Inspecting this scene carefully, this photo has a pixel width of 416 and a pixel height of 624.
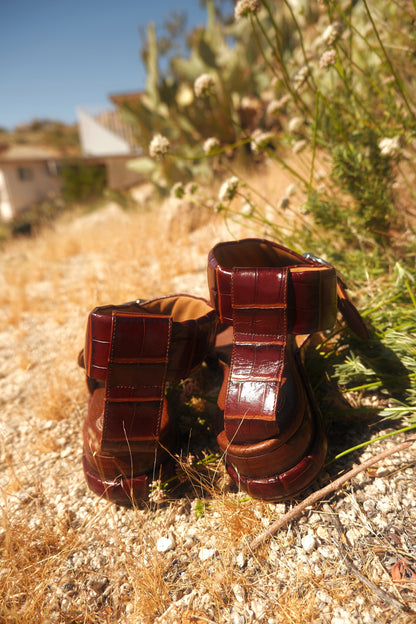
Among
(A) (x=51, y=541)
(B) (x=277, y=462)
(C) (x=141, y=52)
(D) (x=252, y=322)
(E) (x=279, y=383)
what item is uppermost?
(C) (x=141, y=52)

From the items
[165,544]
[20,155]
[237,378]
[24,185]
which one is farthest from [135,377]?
[20,155]

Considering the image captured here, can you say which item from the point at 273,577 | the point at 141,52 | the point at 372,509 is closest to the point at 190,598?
the point at 273,577

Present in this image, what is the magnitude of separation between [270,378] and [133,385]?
0.44m

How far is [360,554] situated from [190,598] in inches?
18.7

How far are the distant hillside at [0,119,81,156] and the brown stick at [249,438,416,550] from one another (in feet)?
96.2

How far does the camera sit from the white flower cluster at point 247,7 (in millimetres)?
1483

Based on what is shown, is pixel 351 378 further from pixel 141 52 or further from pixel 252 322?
pixel 141 52

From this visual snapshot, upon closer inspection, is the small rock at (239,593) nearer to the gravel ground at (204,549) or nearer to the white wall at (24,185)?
the gravel ground at (204,549)

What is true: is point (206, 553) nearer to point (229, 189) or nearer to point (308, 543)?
point (308, 543)

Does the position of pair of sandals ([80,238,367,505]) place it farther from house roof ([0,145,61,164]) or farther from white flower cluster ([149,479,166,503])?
house roof ([0,145,61,164])

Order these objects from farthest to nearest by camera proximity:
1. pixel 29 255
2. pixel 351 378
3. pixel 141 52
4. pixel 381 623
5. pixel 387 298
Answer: pixel 141 52 < pixel 29 255 < pixel 387 298 < pixel 351 378 < pixel 381 623

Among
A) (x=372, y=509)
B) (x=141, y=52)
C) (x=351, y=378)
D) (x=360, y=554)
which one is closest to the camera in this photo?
(x=360, y=554)

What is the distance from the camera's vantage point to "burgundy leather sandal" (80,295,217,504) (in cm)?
117

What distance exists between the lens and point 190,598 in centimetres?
103
